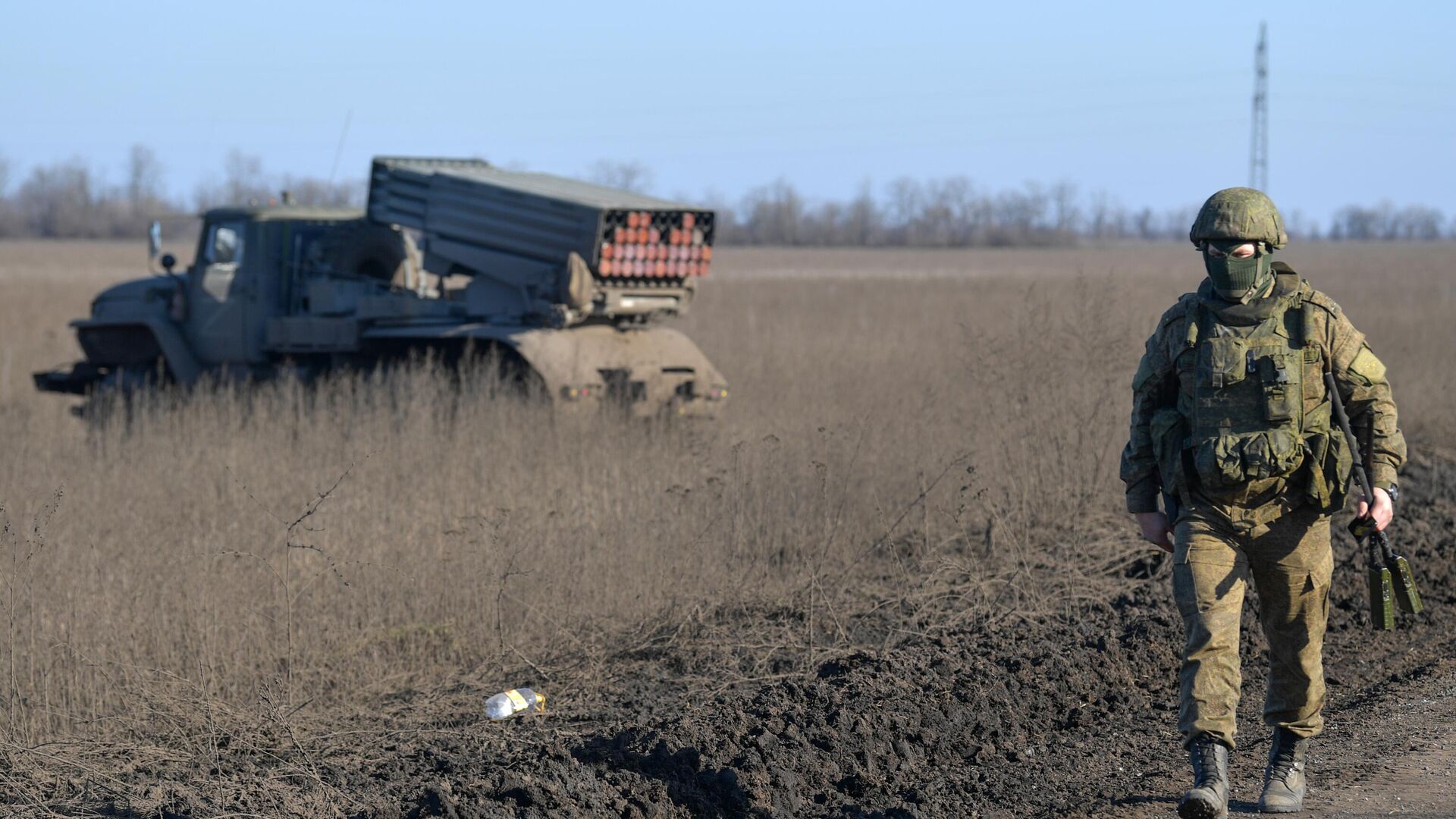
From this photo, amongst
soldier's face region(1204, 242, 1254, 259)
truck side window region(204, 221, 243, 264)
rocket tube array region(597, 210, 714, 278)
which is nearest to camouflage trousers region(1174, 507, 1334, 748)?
soldier's face region(1204, 242, 1254, 259)

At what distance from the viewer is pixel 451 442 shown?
10227 mm

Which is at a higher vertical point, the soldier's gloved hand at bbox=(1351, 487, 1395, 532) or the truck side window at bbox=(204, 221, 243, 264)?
the truck side window at bbox=(204, 221, 243, 264)

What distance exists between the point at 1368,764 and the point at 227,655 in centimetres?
424

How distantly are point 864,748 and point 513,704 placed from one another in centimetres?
147

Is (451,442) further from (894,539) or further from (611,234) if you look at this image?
(894,539)

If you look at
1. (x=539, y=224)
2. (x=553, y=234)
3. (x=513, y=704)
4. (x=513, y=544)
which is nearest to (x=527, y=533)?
(x=513, y=544)

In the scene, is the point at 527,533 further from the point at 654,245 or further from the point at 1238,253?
the point at 654,245

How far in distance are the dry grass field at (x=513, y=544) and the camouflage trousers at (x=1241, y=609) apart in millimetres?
1959

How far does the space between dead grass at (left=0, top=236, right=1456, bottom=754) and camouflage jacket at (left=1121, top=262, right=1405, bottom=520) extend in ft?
7.17

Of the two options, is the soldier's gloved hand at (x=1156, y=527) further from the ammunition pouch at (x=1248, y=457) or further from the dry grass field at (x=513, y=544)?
the dry grass field at (x=513, y=544)

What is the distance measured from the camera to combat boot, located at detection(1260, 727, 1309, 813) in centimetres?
441

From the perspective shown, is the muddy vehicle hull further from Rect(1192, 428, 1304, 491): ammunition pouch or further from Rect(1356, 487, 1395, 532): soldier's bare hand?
Rect(1356, 487, 1395, 532): soldier's bare hand

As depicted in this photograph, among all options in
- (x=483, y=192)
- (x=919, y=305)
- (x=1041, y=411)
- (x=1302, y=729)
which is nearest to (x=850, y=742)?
(x=1302, y=729)

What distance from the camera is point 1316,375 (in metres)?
4.32
